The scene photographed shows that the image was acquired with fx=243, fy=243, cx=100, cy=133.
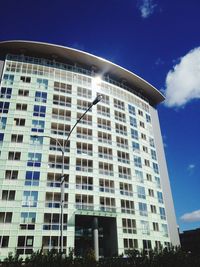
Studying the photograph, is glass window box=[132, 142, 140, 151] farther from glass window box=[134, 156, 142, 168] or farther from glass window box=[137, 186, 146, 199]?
glass window box=[137, 186, 146, 199]

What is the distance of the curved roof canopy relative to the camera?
42.6 meters

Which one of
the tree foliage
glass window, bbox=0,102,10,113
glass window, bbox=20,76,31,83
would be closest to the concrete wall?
glass window, bbox=20,76,31,83

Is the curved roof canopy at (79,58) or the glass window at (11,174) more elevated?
the curved roof canopy at (79,58)

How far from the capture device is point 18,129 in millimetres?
36375

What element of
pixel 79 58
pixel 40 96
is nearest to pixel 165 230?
pixel 40 96

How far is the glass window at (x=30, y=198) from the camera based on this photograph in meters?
31.9

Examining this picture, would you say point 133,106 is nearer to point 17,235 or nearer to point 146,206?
point 146,206

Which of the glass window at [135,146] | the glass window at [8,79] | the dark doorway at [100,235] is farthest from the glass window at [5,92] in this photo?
the glass window at [135,146]

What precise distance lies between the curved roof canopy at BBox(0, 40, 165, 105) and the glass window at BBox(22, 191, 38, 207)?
25249 millimetres

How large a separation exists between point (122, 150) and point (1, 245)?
23.6 m

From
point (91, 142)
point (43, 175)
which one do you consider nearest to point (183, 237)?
point (91, 142)

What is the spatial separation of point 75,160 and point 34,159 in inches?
243

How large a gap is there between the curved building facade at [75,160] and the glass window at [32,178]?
133 millimetres

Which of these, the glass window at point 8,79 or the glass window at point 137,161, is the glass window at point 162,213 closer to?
the glass window at point 137,161
